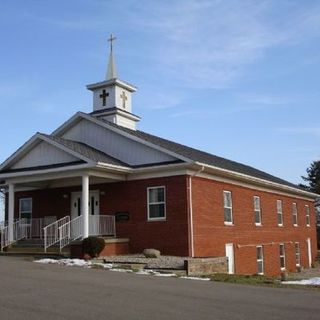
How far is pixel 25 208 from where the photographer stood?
29.3 meters

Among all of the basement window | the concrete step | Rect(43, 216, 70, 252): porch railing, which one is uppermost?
Rect(43, 216, 70, 252): porch railing

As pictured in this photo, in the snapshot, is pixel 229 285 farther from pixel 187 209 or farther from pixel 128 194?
pixel 128 194

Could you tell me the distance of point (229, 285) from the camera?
14.9m

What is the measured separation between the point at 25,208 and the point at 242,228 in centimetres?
1194

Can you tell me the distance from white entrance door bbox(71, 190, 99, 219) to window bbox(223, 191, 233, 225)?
6.54m

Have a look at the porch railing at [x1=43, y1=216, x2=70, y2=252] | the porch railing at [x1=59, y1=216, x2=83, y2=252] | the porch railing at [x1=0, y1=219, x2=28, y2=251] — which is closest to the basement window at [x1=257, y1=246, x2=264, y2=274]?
the porch railing at [x1=43, y1=216, x2=70, y2=252]

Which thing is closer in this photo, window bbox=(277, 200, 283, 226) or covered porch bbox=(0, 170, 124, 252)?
covered porch bbox=(0, 170, 124, 252)

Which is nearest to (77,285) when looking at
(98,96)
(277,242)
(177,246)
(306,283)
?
(306,283)

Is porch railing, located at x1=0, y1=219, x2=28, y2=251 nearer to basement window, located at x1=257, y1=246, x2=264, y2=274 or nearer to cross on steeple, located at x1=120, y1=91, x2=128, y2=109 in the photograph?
cross on steeple, located at x1=120, y1=91, x2=128, y2=109

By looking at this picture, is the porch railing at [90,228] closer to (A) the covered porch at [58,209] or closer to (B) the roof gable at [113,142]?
(A) the covered porch at [58,209]

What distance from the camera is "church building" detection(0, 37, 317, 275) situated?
23938mm

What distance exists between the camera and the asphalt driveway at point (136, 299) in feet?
31.2

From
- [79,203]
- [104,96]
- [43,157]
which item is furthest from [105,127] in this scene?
[104,96]

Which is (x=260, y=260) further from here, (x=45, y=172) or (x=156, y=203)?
(x=45, y=172)
